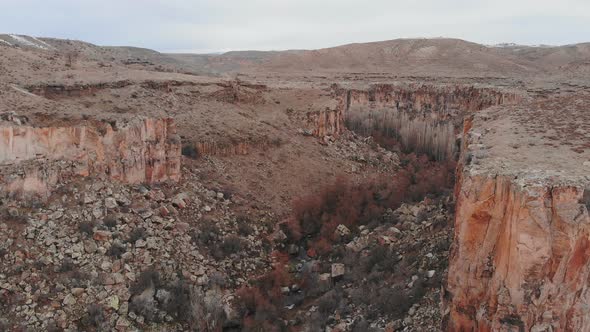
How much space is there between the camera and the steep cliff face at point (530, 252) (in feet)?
21.0

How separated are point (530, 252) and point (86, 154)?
1073 centimetres

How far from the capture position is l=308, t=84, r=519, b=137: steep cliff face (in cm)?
2440

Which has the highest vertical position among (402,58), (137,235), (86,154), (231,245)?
(402,58)

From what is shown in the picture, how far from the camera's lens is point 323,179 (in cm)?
2005

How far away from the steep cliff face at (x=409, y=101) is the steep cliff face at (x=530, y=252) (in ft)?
54.4

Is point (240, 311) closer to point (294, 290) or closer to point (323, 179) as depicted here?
point (294, 290)

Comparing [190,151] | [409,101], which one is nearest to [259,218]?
[190,151]

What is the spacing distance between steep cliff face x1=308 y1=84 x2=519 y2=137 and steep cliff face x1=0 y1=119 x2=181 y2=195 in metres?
10.0

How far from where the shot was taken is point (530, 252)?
643cm

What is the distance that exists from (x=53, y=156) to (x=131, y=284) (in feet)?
12.8

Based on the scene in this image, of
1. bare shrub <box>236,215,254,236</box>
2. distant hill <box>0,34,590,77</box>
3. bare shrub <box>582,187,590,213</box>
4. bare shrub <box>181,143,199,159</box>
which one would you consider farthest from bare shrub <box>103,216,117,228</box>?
distant hill <box>0,34,590,77</box>

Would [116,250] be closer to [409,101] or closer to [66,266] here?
[66,266]

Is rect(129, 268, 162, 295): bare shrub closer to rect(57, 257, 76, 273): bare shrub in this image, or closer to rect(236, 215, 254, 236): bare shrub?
rect(57, 257, 76, 273): bare shrub

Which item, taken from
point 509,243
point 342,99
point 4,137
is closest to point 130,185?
point 4,137
